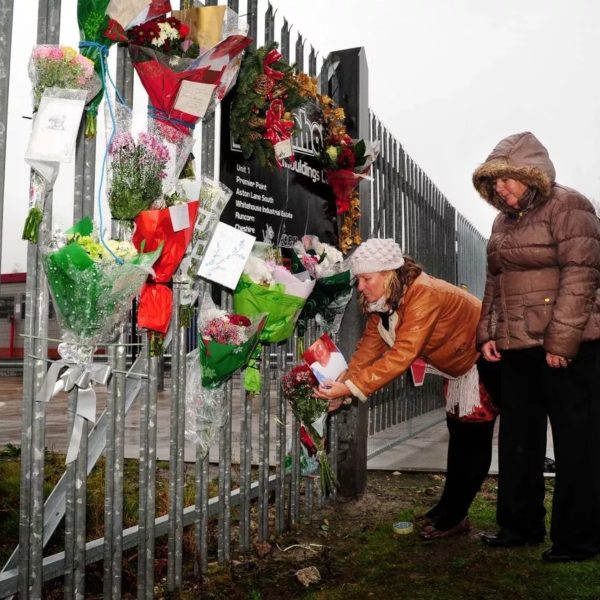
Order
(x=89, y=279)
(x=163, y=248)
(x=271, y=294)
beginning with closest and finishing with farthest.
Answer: (x=89, y=279)
(x=163, y=248)
(x=271, y=294)

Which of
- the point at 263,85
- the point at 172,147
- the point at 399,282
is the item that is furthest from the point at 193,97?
the point at 399,282

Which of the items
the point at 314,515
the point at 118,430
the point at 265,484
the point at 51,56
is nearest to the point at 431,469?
the point at 314,515

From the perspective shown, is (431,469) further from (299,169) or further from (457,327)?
(299,169)

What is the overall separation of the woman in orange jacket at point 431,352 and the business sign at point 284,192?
497mm

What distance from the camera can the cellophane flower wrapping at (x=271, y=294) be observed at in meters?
2.97

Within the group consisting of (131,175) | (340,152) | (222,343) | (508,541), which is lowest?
(508,541)

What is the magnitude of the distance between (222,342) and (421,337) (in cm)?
99

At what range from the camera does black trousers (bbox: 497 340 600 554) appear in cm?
301

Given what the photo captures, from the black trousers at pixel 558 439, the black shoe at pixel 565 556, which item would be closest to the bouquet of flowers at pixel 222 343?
the black trousers at pixel 558 439

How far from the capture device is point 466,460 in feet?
11.5

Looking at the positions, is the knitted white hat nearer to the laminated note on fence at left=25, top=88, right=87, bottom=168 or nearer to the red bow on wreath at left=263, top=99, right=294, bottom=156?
the red bow on wreath at left=263, top=99, right=294, bottom=156

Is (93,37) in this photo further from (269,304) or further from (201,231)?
(269,304)

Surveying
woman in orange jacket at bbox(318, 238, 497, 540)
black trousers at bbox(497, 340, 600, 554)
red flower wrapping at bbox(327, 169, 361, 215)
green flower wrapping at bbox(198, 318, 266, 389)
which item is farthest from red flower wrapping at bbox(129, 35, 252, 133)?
black trousers at bbox(497, 340, 600, 554)

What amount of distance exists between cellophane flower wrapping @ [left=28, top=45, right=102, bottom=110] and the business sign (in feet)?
3.12
